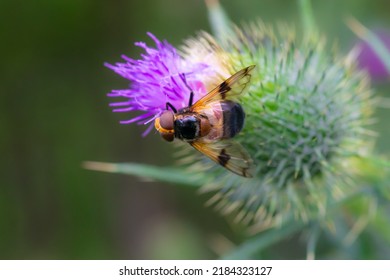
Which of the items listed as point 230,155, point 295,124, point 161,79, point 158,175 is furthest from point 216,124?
point 158,175

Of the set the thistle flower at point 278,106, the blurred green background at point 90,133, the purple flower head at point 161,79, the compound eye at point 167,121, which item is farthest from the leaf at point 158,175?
the blurred green background at point 90,133

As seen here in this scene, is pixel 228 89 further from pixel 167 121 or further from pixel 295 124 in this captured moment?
pixel 295 124

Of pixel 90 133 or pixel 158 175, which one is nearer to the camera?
pixel 158 175

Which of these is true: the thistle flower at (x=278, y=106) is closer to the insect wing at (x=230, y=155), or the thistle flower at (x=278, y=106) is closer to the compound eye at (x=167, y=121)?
the compound eye at (x=167, y=121)

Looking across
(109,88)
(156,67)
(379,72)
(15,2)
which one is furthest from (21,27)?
(379,72)

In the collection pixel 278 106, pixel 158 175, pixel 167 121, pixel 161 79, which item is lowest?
pixel 158 175

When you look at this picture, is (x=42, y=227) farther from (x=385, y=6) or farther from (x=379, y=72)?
(x=385, y=6)

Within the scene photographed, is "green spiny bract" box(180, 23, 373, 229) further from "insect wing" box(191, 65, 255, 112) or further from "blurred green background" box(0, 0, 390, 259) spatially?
"blurred green background" box(0, 0, 390, 259)
